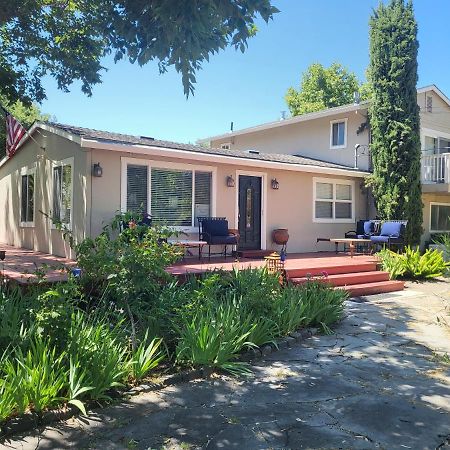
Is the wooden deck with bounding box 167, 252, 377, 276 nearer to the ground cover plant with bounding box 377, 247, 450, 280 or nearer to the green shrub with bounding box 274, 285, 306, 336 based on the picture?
the ground cover plant with bounding box 377, 247, 450, 280

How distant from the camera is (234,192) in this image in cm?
1195

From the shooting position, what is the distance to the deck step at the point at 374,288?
910cm

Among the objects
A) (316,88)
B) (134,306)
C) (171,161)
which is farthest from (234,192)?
(316,88)

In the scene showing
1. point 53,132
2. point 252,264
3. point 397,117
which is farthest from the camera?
point 397,117

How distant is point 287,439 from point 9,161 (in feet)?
52.0

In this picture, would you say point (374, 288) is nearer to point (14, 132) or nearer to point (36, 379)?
point (36, 379)

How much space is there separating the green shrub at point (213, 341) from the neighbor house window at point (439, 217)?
48.6ft

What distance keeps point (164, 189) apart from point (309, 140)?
913 cm

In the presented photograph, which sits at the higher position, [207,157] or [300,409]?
[207,157]

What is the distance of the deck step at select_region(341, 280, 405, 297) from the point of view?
9102 mm

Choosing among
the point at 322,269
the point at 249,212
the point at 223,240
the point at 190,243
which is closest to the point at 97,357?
the point at 190,243

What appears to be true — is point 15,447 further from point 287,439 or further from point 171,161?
point 171,161

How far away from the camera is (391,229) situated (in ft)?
42.6

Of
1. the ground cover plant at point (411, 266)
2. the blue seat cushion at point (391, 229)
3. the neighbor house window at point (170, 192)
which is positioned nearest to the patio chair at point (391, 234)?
the blue seat cushion at point (391, 229)
